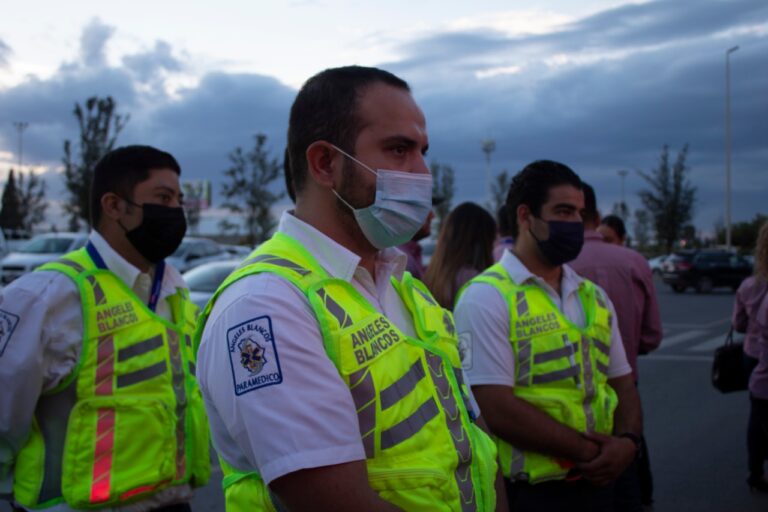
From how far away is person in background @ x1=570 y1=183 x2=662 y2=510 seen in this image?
5.21 m

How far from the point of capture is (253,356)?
1.68 meters

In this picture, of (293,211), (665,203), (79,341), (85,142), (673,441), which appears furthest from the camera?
(665,203)

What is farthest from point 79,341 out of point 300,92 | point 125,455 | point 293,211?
point 300,92

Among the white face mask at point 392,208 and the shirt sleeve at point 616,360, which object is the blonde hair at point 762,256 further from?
the white face mask at point 392,208

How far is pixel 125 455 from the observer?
115 inches

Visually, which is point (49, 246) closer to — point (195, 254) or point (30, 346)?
point (195, 254)

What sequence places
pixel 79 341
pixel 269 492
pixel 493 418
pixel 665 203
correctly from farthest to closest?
pixel 665 203 → pixel 493 418 → pixel 79 341 → pixel 269 492

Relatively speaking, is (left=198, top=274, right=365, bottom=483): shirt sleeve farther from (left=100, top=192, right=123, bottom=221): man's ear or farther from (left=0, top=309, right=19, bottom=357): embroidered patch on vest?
(left=100, top=192, right=123, bottom=221): man's ear

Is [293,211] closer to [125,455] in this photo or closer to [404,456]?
[404,456]

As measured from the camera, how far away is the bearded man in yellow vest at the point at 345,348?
1.66 meters

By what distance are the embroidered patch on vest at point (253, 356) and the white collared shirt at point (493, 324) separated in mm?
1708

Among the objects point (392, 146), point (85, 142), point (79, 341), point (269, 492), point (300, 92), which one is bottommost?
point (269, 492)

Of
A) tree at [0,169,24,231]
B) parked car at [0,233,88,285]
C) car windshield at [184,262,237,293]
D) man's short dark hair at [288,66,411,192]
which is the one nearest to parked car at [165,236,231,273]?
parked car at [0,233,88,285]

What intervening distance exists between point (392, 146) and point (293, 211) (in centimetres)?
34
